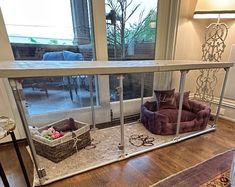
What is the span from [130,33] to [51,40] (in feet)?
3.24

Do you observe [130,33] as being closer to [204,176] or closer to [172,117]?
[172,117]

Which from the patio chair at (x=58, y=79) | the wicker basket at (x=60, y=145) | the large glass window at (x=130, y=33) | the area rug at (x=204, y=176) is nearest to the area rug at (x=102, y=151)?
the wicker basket at (x=60, y=145)

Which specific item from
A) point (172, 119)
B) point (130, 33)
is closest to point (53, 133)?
point (172, 119)

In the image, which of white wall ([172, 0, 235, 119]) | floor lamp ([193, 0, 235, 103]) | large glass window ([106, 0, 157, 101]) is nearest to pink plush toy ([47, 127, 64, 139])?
large glass window ([106, 0, 157, 101])

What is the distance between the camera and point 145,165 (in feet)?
4.90

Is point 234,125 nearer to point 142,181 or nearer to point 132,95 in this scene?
point 132,95

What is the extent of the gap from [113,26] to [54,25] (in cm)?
69

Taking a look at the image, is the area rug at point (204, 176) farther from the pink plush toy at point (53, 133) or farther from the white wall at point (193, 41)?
the white wall at point (193, 41)

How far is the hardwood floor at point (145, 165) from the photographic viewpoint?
4.33ft

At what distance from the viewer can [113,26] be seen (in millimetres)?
2096

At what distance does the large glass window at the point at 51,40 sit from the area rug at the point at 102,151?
57 centimetres

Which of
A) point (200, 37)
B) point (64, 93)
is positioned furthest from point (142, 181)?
point (200, 37)

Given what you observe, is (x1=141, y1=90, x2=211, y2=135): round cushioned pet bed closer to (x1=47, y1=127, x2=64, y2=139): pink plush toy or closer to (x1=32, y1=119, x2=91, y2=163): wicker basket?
(x1=32, y1=119, x2=91, y2=163): wicker basket

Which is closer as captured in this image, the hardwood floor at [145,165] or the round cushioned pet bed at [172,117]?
the hardwood floor at [145,165]
